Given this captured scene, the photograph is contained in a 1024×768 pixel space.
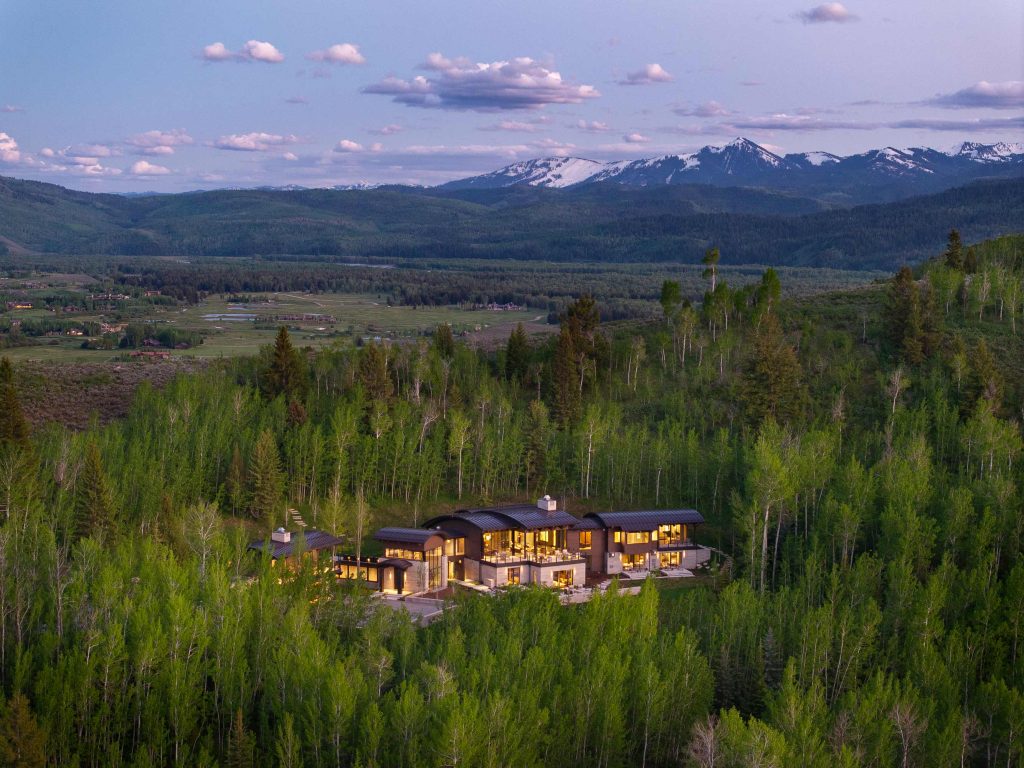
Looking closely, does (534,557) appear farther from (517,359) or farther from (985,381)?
(985,381)

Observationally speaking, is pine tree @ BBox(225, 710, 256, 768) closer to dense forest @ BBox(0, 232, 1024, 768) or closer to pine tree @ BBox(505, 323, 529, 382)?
dense forest @ BBox(0, 232, 1024, 768)

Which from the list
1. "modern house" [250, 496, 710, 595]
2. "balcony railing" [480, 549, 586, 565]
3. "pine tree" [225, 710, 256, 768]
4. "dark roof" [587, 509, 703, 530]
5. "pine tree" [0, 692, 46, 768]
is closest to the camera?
"pine tree" [0, 692, 46, 768]

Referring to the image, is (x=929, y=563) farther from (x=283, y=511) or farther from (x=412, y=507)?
(x=283, y=511)

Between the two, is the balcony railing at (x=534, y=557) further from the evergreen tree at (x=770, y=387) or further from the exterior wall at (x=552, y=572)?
the evergreen tree at (x=770, y=387)

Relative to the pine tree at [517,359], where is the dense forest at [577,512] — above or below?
below

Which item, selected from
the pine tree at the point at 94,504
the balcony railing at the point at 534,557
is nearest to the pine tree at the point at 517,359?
the balcony railing at the point at 534,557

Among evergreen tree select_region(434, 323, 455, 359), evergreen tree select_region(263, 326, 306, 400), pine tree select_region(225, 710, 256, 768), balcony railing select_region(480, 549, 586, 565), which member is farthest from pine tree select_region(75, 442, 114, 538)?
evergreen tree select_region(434, 323, 455, 359)
